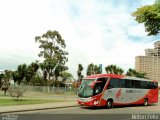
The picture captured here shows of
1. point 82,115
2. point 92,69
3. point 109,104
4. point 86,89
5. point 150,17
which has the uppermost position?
point 92,69

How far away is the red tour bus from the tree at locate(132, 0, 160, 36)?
1750 cm

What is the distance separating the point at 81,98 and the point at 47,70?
3893 cm

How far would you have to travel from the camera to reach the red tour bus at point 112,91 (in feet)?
99.7

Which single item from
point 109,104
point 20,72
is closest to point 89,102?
point 109,104

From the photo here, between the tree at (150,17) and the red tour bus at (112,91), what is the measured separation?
57.4 ft

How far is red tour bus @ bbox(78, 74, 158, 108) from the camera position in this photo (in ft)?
99.7

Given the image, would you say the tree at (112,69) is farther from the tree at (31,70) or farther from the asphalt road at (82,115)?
the asphalt road at (82,115)

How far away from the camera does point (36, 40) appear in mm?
72000

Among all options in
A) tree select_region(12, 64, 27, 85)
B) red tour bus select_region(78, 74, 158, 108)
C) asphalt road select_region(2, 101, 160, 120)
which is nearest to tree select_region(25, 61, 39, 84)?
tree select_region(12, 64, 27, 85)

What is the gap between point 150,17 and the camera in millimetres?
12812

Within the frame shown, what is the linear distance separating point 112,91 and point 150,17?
19578 mm

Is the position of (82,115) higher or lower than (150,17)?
lower

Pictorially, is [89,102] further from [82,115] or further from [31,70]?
[31,70]

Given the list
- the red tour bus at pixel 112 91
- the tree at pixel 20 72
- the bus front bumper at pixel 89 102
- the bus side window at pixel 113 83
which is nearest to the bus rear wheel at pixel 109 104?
the red tour bus at pixel 112 91
